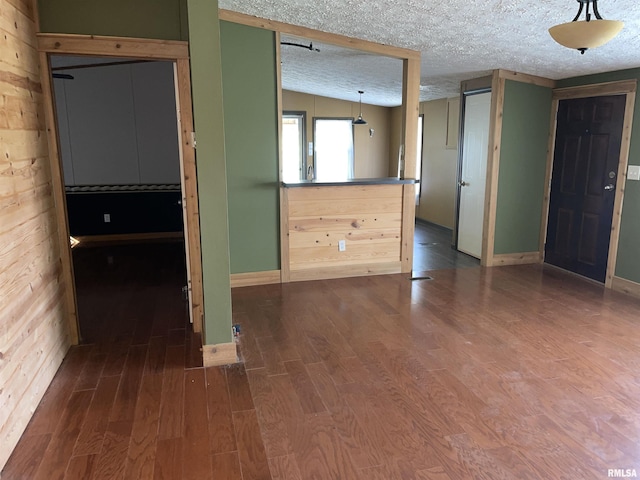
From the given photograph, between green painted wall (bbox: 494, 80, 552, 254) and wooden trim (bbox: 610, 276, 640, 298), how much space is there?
112 centimetres

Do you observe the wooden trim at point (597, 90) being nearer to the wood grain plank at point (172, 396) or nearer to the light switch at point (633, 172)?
the light switch at point (633, 172)

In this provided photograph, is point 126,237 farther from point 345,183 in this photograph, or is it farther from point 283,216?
point 345,183

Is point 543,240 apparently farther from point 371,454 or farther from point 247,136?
point 371,454

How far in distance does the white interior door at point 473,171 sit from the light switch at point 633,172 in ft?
4.73

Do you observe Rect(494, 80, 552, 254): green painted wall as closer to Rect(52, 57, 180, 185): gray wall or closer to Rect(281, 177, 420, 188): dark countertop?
Rect(281, 177, 420, 188): dark countertop

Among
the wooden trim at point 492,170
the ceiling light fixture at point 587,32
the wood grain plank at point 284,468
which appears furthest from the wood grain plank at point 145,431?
the wooden trim at point 492,170

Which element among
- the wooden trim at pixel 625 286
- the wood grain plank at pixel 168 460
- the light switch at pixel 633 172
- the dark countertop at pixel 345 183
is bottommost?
the wood grain plank at pixel 168 460

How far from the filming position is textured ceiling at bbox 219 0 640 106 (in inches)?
132

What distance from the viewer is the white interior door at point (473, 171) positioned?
5.54 m

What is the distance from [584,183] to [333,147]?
5.39 m

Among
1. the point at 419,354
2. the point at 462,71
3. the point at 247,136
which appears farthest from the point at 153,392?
the point at 462,71

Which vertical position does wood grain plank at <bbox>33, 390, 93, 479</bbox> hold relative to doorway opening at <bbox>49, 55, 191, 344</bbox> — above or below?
below

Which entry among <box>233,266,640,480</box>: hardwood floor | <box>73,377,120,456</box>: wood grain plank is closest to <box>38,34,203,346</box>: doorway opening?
<box>73,377,120,456</box>: wood grain plank

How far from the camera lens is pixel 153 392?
2.66 meters
